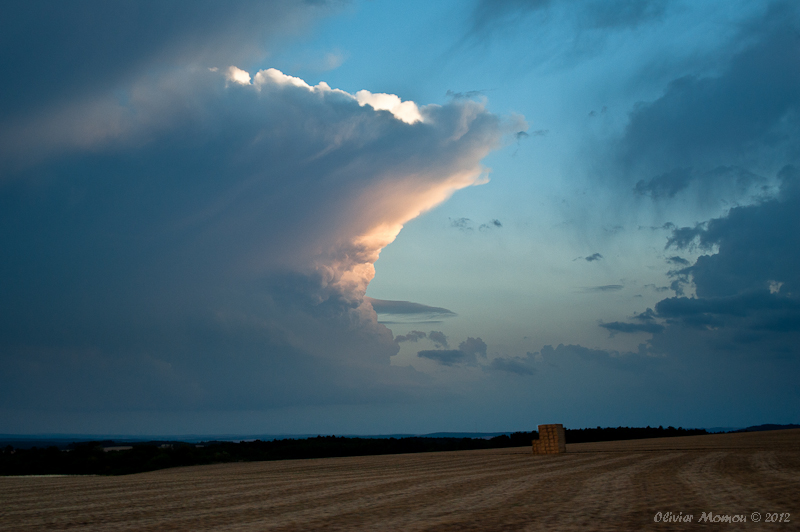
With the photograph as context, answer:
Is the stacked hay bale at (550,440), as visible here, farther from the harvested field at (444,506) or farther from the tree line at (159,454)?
the harvested field at (444,506)

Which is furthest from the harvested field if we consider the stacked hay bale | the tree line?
the tree line

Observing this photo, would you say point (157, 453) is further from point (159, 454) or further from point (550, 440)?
point (550, 440)

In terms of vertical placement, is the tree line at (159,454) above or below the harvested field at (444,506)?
below

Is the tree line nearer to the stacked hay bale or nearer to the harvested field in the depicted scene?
the stacked hay bale

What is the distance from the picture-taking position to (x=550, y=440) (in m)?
49.5

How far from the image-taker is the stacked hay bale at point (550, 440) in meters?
49.0

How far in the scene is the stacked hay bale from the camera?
4903 centimetres

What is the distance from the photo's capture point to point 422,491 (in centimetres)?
1742

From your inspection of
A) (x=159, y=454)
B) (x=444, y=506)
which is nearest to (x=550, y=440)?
(x=444, y=506)

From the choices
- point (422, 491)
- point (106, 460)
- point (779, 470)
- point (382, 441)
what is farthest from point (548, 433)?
point (382, 441)

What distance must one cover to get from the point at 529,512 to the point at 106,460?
80538 mm

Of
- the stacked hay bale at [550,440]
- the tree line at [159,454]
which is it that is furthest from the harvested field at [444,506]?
the tree line at [159,454]

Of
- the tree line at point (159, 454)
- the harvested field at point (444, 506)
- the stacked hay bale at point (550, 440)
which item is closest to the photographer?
the harvested field at point (444, 506)

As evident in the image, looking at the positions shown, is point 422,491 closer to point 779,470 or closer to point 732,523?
point 732,523
